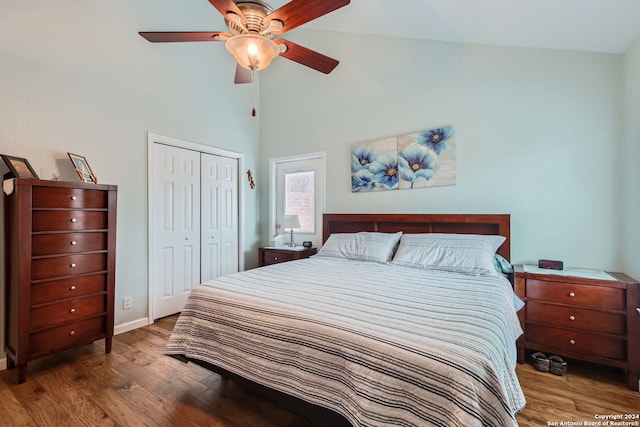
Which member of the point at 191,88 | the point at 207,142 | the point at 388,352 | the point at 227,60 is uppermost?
the point at 227,60

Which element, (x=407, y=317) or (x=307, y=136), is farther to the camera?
(x=307, y=136)

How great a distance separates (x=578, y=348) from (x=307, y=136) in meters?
3.49

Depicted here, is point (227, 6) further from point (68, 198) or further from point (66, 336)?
point (66, 336)

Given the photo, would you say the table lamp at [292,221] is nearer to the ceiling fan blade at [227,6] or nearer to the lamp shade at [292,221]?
the lamp shade at [292,221]

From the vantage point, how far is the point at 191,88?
3.61 meters

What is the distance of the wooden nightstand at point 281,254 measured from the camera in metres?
3.71

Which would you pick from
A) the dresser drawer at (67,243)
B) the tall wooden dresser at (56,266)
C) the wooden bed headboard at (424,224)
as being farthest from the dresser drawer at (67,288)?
the wooden bed headboard at (424,224)

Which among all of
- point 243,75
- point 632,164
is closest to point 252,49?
point 243,75

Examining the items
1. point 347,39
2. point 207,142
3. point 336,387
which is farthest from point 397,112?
point 336,387

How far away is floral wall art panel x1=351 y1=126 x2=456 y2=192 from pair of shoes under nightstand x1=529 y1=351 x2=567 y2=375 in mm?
1647

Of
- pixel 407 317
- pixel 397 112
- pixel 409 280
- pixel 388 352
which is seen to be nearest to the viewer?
pixel 388 352

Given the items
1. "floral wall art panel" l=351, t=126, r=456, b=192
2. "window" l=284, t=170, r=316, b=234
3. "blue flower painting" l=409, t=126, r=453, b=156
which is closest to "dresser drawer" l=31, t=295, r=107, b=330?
"window" l=284, t=170, r=316, b=234

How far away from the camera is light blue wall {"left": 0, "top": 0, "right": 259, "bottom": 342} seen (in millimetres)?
2371

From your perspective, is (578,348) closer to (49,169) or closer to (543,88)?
(543,88)
